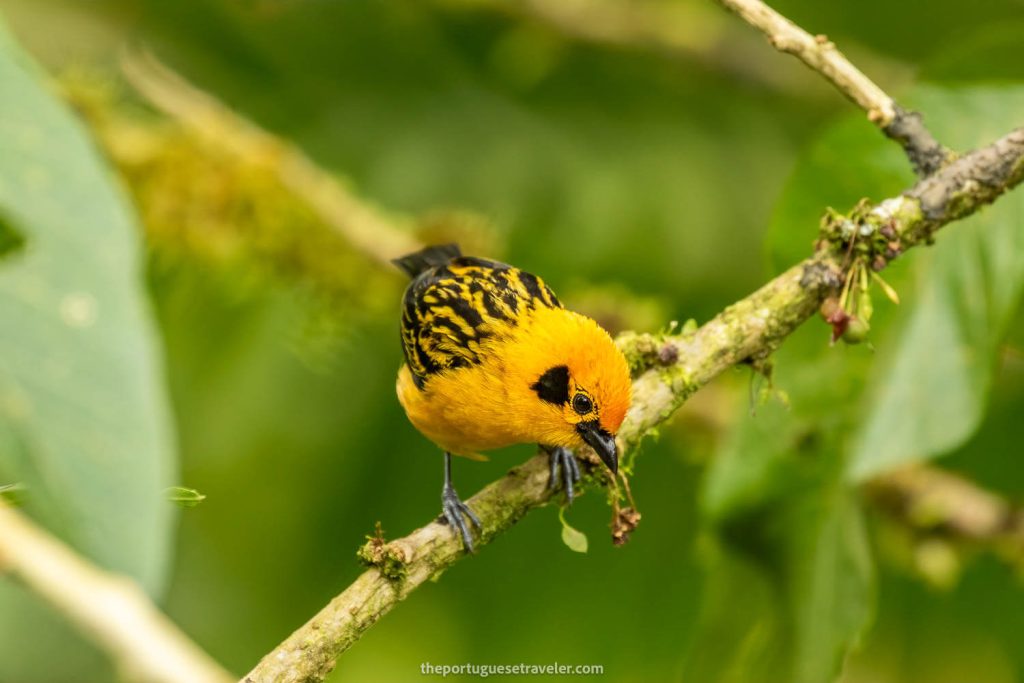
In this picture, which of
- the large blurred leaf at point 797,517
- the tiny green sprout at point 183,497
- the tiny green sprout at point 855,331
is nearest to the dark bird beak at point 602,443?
the tiny green sprout at point 855,331

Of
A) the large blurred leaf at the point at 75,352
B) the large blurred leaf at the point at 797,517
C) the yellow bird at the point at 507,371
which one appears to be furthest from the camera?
the large blurred leaf at the point at 797,517

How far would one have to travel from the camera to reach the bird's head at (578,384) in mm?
2406

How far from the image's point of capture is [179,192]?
4738 mm

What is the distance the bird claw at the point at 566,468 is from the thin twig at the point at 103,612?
778 millimetres

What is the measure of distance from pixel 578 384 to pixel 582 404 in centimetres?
6

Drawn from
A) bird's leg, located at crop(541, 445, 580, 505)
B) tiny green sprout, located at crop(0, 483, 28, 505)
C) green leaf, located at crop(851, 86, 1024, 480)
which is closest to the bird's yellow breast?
bird's leg, located at crop(541, 445, 580, 505)

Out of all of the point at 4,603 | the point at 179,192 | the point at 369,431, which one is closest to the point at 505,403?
the point at 369,431

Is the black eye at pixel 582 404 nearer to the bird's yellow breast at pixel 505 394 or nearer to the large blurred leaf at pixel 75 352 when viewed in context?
the bird's yellow breast at pixel 505 394

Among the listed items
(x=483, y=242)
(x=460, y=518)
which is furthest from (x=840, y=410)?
(x=483, y=242)

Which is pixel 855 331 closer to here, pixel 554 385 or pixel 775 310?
pixel 775 310

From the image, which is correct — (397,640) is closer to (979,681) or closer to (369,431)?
(369,431)

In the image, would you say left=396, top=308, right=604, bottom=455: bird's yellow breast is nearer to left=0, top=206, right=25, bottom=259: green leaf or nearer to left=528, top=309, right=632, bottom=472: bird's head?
left=528, top=309, right=632, bottom=472: bird's head

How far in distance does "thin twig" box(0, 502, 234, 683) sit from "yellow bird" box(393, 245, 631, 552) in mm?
591

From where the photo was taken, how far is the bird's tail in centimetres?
365
